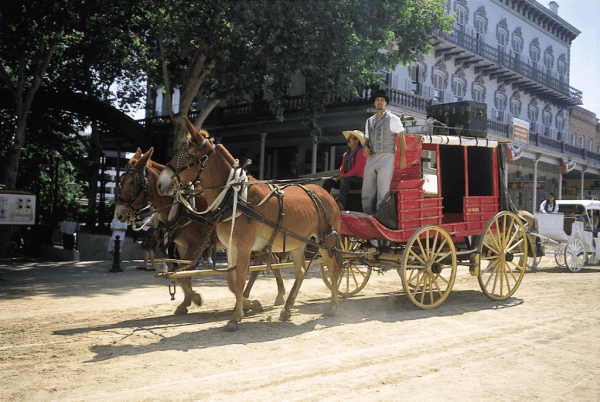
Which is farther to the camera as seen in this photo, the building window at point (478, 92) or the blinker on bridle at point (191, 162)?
the building window at point (478, 92)

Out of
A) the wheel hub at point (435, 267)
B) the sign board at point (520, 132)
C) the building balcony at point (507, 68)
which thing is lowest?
the wheel hub at point (435, 267)

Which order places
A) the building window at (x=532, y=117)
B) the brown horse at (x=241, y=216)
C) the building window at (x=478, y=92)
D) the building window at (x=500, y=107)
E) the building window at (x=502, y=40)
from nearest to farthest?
the brown horse at (x=241, y=216), the building window at (x=478, y=92), the building window at (x=500, y=107), the building window at (x=502, y=40), the building window at (x=532, y=117)

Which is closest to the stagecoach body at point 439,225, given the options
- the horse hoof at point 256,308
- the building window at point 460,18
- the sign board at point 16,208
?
the horse hoof at point 256,308

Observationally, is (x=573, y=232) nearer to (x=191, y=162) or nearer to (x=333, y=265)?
(x=333, y=265)

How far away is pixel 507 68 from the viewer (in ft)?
103

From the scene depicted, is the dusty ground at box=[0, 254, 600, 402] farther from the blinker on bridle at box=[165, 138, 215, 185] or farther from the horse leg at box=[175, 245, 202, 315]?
the blinker on bridle at box=[165, 138, 215, 185]

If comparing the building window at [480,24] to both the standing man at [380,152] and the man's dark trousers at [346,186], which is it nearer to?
the man's dark trousers at [346,186]

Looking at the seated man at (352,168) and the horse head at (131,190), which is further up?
the seated man at (352,168)

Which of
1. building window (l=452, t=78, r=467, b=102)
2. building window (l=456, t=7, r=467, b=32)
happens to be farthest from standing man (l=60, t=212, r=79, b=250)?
building window (l=456, t=7, r=467, b=32)

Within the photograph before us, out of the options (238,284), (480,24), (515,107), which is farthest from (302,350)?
(515,107)

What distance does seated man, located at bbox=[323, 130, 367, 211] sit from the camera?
27.0 feet

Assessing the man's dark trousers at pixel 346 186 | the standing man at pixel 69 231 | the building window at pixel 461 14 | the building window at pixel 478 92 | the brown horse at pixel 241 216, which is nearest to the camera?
the brown horse at pixel 241 216

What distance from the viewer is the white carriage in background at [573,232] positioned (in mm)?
14377

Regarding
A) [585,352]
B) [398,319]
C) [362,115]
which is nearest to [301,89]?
[362,115]
